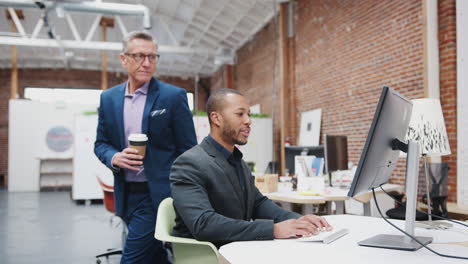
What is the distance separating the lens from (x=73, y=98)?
15.5 meters

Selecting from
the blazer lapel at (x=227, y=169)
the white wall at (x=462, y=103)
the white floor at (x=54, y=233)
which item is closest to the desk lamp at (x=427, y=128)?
the blazer lapel at (x=227, y=169)

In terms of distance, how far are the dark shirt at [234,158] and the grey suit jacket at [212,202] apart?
20 mm

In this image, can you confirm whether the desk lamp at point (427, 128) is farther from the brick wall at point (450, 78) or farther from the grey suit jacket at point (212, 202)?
the brick wall at point (450, 78)

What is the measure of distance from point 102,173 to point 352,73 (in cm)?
540

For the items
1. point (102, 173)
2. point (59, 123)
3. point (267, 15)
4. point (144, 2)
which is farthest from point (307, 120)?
point (59, 123)

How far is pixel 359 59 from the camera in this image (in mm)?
6582

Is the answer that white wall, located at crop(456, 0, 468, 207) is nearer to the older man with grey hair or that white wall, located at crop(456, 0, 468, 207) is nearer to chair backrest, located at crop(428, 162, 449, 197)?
chair backrest, located at crop(428, 162, 449, 197)

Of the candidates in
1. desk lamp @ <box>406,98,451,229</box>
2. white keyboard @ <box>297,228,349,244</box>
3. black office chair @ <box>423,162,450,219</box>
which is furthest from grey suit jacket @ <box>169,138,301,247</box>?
black office chair @ <box>423,162,450,219</box>

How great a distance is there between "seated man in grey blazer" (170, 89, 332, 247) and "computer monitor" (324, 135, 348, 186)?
2302 mm

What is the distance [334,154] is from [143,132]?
2.68 metres

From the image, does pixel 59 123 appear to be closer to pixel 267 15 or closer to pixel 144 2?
pixel 144 2

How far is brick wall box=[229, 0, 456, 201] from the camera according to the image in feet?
16.2

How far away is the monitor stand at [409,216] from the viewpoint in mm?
1390

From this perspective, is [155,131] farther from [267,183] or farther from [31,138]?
[31,138]
